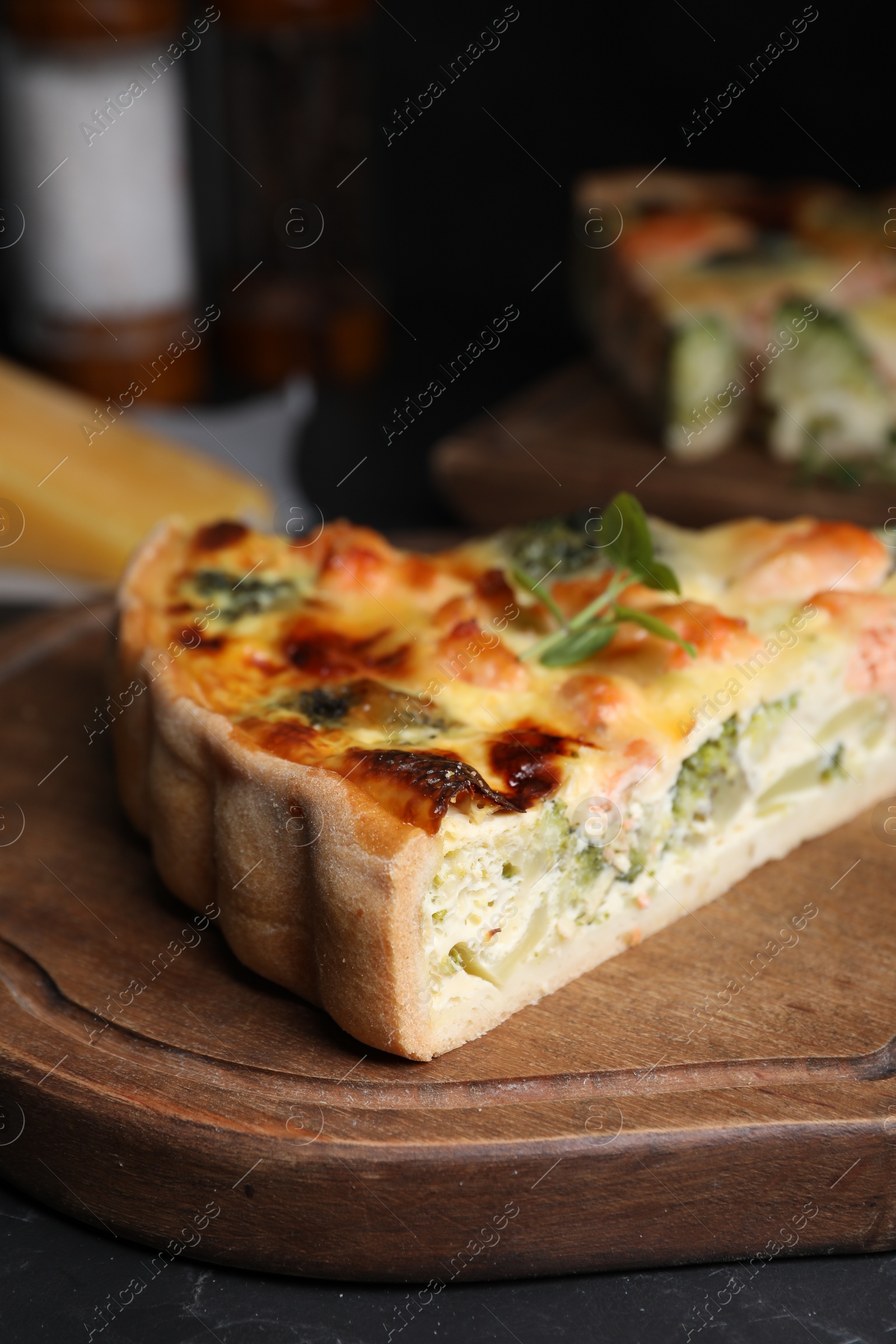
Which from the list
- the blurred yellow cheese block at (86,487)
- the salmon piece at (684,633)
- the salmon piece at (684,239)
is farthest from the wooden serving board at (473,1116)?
the salmon piece at (684,239)

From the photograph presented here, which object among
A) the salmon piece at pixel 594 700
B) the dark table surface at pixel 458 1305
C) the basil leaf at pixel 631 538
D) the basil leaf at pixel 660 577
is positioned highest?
the basil leaf at pixel 631 538

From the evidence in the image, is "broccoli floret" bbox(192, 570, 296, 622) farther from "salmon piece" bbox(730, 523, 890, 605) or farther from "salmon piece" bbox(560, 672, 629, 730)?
"salmon piece" bbox(730, 523, 890, 605)

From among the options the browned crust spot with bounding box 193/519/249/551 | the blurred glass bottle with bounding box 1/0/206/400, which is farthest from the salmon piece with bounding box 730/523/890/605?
the blurred glass bottle with bounding box 1/0/206/400

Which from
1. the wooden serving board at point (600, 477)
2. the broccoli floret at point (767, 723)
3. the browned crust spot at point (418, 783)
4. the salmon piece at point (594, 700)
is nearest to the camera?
the browned crust spot at point (418, 783)

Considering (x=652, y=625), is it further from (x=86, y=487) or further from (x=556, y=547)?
(x=86, y=487)

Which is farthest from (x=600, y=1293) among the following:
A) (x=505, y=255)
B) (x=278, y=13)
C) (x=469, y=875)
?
(x=505, y=255)

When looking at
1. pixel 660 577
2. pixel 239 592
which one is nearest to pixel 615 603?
pixel 660 577

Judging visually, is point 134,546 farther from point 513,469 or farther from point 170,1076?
point 170,1076

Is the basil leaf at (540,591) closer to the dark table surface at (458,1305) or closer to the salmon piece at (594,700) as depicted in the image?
the salmon piece at (594,700)
